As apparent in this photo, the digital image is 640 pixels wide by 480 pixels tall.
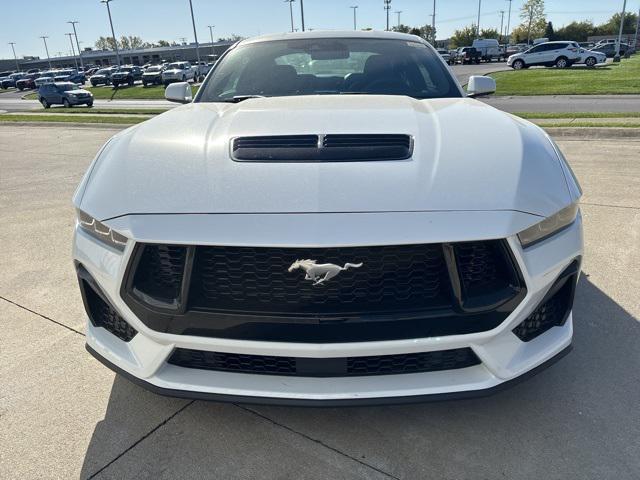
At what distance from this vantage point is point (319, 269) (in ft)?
5.42

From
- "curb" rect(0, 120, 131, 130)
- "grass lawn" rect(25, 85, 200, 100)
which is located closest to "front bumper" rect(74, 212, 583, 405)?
"curb" rect(0, 120, 131, 130)

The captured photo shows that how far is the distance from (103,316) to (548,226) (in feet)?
5.76

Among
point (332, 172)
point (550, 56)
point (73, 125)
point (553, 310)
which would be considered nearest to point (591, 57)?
point (550, 56)

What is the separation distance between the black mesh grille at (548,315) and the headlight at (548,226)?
23cm

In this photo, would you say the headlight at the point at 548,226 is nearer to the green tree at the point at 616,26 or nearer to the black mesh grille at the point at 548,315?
the black mesh grille at the point at 548,315

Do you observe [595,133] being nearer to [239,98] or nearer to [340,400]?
[239,98]

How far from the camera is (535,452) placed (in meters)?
1.88

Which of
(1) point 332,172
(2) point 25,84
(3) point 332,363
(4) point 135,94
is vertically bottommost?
(2) point 25,84

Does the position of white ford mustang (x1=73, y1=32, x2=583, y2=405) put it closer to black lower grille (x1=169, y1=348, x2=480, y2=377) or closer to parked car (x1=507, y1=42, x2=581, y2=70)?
black lower grille (x1=169, y1=348, x2=480, y2=377)

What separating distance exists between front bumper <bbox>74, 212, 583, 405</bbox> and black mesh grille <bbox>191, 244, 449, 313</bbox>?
9 centimetres

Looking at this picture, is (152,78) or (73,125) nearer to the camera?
(73,125)

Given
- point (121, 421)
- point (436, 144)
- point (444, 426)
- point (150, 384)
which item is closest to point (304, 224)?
point (436, 144)

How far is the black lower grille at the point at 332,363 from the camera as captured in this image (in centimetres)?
176

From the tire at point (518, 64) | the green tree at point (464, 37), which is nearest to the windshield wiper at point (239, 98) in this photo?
the tire at point (518, 64)
